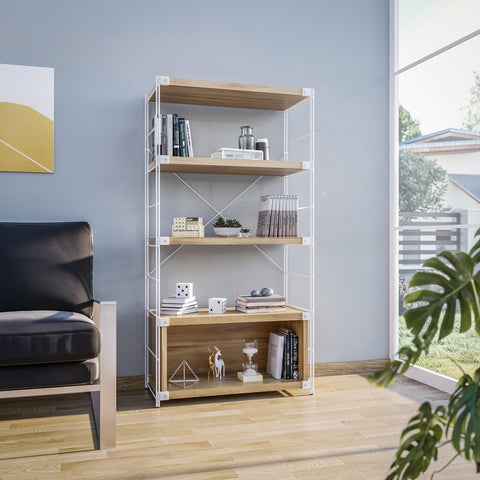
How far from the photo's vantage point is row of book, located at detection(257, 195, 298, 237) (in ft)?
10.7

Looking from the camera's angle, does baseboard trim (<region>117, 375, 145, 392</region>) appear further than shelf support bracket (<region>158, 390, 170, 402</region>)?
Yes

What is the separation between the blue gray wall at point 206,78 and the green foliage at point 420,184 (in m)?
0.13

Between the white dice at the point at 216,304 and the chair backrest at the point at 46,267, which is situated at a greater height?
the chair backrest at the point at 46,267

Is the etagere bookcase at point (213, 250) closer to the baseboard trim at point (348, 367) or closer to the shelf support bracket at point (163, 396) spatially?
the shelf support bracket at point (163, 396)

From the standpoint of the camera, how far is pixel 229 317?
3094 mm

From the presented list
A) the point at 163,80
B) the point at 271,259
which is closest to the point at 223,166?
the point at 163,80

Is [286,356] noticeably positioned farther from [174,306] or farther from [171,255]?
[171,255]

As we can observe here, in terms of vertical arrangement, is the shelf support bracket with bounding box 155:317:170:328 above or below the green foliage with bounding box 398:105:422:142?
below

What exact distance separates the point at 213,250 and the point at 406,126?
1.53m

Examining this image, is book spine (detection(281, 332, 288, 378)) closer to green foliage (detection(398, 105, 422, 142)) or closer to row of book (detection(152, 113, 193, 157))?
row of book (detection(152, 113, 193, 157))

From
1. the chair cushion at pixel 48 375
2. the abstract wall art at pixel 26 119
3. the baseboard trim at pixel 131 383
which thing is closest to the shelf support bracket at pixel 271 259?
the baseboard trim at pixel 131 383

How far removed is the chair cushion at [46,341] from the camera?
2.26 meters

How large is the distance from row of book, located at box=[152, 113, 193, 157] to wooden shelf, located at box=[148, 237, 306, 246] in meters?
0.47

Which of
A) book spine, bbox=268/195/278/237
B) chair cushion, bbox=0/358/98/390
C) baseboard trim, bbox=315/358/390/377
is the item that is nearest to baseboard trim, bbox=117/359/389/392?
baseboard trim, bbox=315/358/390/377
